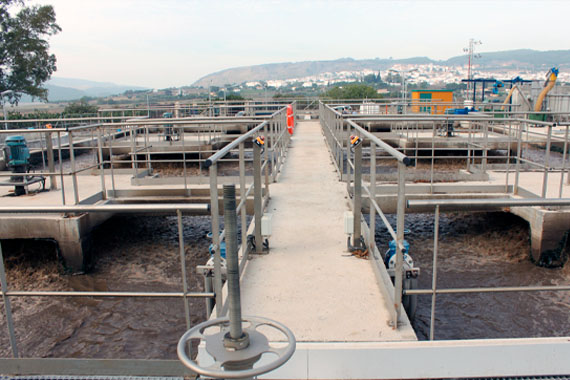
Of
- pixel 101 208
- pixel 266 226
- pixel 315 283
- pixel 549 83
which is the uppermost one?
pixel 549 83

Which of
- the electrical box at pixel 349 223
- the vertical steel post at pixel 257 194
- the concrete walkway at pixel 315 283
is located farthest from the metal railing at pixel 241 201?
the electrical box at pixel 349 223

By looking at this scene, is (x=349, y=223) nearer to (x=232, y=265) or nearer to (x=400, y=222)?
(x=400, y=222)

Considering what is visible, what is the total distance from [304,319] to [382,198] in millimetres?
4678

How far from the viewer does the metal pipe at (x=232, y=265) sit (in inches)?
76.8

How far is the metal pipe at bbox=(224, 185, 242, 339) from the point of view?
1.95 metres

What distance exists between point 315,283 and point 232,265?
2460 millimetres

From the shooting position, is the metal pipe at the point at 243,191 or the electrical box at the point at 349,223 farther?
the electrical box at the point at 349,223

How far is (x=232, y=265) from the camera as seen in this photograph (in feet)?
6.55

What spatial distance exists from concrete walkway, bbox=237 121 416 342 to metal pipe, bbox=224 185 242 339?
1457 millimetres

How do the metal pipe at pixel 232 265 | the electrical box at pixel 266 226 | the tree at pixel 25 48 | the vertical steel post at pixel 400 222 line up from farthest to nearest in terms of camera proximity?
the tree at pixel 25 48, the electrical box at pixel 266 226, the vertical steel post at pixel 400 222, the metal pipe at pixel 232 265

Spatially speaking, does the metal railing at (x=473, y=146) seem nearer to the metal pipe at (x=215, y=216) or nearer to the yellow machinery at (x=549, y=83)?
the metal pipe at (x=215, y=216)

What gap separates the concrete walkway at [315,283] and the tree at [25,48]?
37.3 m

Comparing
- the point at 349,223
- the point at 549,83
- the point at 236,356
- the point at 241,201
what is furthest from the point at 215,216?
Result: the point at 549,83

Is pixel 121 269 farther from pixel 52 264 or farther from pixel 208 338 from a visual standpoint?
pixel 208 338
